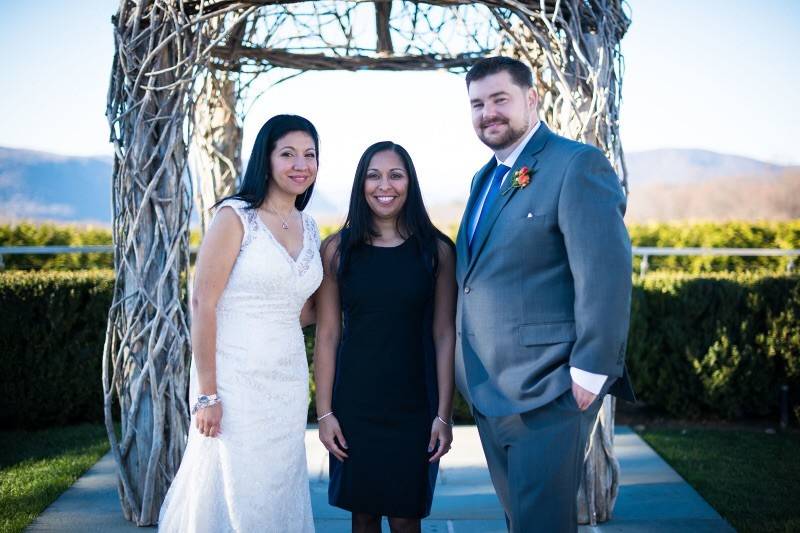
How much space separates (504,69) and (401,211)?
689mm

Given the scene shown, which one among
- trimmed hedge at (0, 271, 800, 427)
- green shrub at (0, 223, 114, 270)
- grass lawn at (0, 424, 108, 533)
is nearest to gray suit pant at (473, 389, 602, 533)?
grass lawn at (0, 424, 108, 533)

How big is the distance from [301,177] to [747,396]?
4.34 metres

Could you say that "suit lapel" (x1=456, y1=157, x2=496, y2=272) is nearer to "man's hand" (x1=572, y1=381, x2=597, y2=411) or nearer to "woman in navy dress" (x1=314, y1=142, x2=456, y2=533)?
"woman in navy dress" (x1=314, y1=142, x2=456, y2=533)

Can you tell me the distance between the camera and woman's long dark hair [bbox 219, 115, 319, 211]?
2.67 m

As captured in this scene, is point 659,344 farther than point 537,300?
Yes

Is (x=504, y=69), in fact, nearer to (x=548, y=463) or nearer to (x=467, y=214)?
(x=467, y=214)

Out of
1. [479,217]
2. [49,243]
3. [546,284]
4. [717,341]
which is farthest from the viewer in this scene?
[49,243]

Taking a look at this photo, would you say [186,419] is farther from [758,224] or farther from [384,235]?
[758,224]

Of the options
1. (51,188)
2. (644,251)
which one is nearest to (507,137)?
(644,251)

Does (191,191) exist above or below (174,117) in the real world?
below

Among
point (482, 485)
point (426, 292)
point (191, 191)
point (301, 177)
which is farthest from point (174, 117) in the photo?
point (482, 485)

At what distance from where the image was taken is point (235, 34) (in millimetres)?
4438

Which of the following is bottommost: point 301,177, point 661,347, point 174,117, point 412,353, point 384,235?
point 661,347

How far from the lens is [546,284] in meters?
2.30
